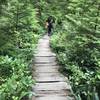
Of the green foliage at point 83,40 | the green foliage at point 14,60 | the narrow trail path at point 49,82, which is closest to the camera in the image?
the green foliage at point 14,60

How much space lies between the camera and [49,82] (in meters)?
11.2

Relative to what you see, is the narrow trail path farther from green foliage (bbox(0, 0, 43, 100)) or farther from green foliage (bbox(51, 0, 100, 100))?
green foliage (bbox(51, 0, 100, 100))

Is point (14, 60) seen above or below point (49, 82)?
above

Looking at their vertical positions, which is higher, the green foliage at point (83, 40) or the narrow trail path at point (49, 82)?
the green foliage at point (83, 40)

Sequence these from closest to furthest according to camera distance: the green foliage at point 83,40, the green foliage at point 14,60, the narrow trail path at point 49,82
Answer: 1. the green foliage at point 14,60
2. the narrow trail path at point 49,82
3. the green foliage at point 83,40

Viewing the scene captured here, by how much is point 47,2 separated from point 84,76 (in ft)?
101

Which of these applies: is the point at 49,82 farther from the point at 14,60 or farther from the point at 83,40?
the point at 83,40

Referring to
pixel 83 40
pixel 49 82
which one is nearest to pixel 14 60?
pixel 49 82

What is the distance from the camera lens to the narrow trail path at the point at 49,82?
959 centimetres

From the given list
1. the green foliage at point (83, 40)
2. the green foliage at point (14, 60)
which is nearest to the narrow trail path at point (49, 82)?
the green foliage at point (14, 60)

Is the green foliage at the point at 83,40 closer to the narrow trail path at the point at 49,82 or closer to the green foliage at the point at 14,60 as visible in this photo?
the narrow trail path at the point at 49,82

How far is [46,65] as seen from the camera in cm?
1430

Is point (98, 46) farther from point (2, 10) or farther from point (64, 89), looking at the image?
point (2, 10)

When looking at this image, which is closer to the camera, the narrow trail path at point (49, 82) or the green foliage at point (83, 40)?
the narrow trail path at point (49, 82)
